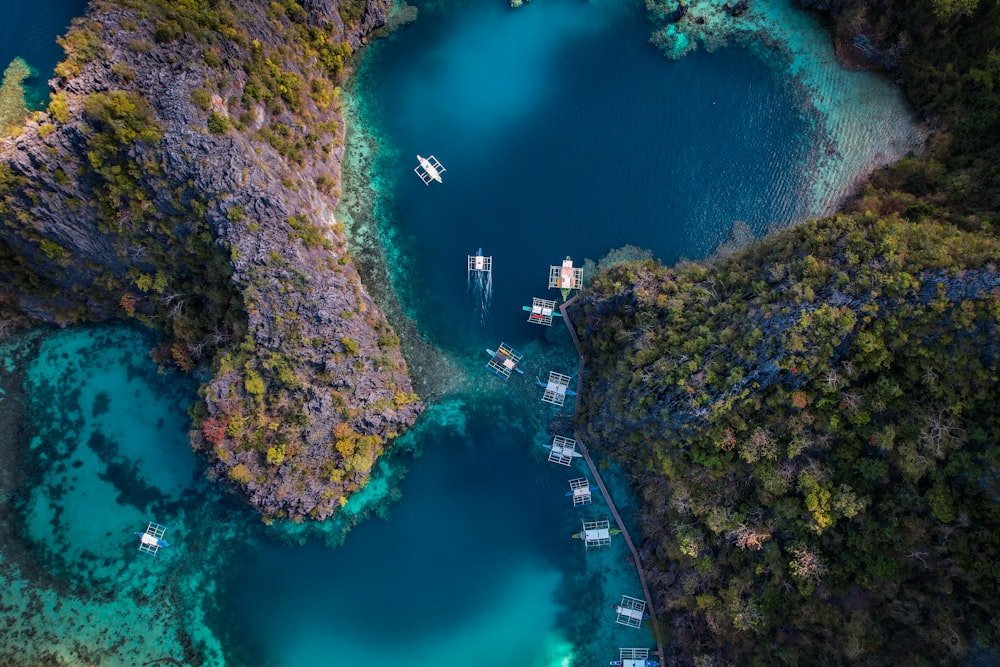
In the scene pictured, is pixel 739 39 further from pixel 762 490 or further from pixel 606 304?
pixel 762 490

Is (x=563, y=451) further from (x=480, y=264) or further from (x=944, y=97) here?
(x=944, y=97)

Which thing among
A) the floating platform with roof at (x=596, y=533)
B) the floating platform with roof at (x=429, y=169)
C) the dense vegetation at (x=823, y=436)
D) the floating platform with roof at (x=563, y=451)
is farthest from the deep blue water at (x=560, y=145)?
the floating platform with roof at (x=596, y=533)

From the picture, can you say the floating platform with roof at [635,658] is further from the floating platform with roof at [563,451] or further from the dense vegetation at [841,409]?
the floating platform with roof at [563,451]

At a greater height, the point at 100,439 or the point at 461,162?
the point at 461,162

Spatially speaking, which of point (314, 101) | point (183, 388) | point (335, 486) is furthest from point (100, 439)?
point (314, 101)

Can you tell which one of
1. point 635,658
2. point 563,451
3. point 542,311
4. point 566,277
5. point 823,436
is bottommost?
point 635,658

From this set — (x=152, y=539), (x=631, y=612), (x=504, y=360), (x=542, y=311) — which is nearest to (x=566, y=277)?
(x=542, y=311)

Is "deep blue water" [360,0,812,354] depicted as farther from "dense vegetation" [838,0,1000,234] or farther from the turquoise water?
"dense vegetation" [838,0,1000,234]
